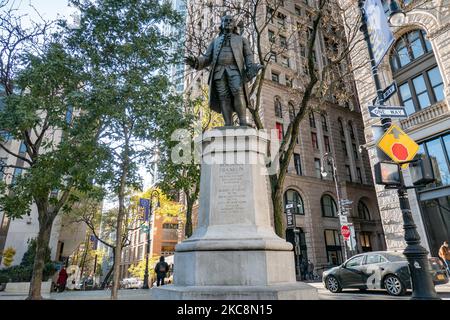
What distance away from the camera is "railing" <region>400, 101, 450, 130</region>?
1687 cm

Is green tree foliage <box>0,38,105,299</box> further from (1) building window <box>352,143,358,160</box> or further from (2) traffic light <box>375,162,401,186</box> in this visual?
(1) building window <box>352,143,358,160</box>

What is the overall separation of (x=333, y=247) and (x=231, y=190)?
1207 inches

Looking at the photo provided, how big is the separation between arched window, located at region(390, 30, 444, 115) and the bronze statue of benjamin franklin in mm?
14405

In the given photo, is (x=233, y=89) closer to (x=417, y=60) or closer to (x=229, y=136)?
(x=229, y=136)

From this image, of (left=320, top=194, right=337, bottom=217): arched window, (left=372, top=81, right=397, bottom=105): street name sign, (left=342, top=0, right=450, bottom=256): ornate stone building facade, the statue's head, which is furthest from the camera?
(left=320, top=194, right=337, bottom=217): arched window

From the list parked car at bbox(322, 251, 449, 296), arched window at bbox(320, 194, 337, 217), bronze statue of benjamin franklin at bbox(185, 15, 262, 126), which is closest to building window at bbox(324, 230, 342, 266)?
arched window at bbox(320, 194, 337, 217)

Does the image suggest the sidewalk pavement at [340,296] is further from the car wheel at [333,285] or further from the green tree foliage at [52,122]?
the green tree foliage at [52,122]

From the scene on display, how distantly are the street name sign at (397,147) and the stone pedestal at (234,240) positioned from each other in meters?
2.82

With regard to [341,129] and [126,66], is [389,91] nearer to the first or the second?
[126,66]

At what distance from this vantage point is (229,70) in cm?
695

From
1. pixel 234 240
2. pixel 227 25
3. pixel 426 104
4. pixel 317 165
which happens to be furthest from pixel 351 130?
pixel 234 240

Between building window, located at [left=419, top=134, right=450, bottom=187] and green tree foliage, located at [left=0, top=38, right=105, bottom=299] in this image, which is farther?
building window, located at [left=419, top=134, right=450, bottom=187]

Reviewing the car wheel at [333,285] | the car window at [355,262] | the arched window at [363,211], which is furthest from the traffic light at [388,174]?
the arched window at [363,211]

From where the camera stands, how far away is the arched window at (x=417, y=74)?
17.8 meters
